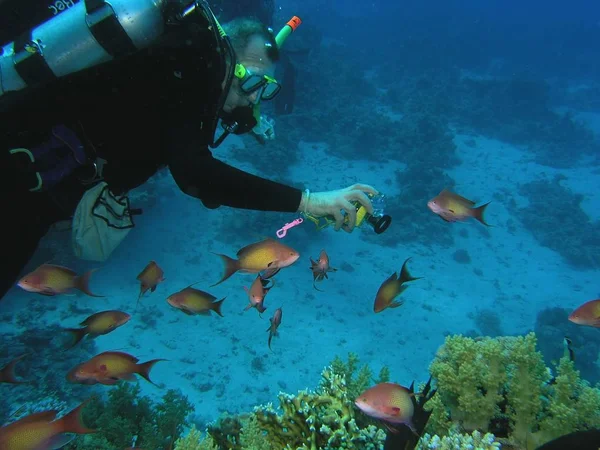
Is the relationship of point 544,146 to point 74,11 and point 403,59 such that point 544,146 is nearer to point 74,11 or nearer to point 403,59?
point 403,59

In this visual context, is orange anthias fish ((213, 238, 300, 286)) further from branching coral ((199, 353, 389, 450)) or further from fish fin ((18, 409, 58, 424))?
fish fin ((18, 409, 58, 424))

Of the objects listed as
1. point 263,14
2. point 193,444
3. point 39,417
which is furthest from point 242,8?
point 39,417

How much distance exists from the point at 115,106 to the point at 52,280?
216cm

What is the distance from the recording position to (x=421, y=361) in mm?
Result: 10469

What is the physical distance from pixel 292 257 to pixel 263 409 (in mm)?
1575

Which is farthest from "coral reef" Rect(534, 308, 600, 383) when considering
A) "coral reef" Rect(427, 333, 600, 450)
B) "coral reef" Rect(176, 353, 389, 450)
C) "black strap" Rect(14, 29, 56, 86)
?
"black strap" Rect(14, 29, 56, 86)

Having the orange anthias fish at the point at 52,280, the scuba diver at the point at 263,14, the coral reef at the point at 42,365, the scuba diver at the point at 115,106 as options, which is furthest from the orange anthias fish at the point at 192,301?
the scuba diver at the point at 263,14

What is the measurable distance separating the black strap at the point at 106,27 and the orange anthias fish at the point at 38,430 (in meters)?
2.38

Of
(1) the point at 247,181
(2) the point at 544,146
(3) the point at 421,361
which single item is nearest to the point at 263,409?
(1) the point at 247,181

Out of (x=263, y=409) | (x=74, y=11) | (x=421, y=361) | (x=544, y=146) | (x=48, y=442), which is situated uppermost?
(x=74, y=11)

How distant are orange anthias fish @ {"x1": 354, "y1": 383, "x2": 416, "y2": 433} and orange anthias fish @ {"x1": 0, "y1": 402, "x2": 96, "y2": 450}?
193 centimetres

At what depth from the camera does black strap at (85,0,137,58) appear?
228 centimetres

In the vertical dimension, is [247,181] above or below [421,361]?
above

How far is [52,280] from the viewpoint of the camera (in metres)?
3.62
